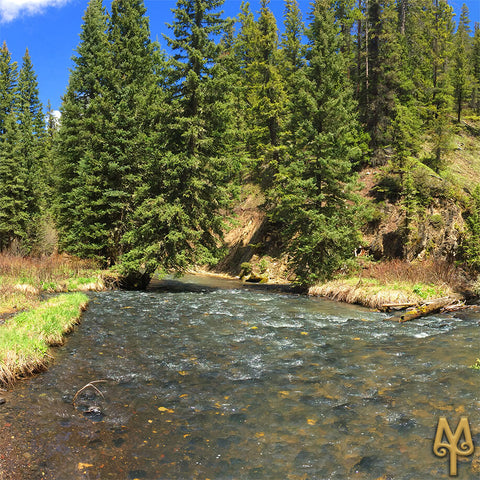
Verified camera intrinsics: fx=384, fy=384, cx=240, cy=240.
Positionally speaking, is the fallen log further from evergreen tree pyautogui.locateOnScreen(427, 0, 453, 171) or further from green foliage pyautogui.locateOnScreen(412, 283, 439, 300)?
evergreen tree pyautogui.locateOnScreen(427, 0, 453, 171)

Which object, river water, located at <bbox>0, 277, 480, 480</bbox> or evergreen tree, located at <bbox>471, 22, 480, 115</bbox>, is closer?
river water, located at <bbox>0, 277, 480, 480</bbox>

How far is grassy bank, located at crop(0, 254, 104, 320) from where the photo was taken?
49.2 feet

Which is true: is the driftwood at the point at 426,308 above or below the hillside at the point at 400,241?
below

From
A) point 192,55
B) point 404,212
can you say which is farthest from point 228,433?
point 404,212

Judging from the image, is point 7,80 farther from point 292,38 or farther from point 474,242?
point 474,242

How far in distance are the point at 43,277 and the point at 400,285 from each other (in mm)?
15950

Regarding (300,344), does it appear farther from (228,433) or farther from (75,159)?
(75,159)

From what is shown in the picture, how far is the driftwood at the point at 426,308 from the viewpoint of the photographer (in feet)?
41.2

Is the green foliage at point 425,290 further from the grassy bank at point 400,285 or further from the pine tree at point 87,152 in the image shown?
the pine tree at point 87,152

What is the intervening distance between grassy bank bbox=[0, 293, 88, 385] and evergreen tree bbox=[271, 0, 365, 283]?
40.6ft

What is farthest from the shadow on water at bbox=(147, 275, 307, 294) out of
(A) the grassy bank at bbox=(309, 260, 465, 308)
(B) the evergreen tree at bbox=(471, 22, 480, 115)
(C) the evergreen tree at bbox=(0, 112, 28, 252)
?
(B) the evergreen tree at bbox=(471, 22, 480, 115)

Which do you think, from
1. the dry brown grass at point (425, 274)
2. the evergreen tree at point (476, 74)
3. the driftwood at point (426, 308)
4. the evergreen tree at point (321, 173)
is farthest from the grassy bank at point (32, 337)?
the evergreen tree at point (476, 74)

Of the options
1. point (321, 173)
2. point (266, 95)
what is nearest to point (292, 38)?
point (266, 95)

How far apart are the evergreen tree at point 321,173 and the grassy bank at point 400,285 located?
7.16 ft
